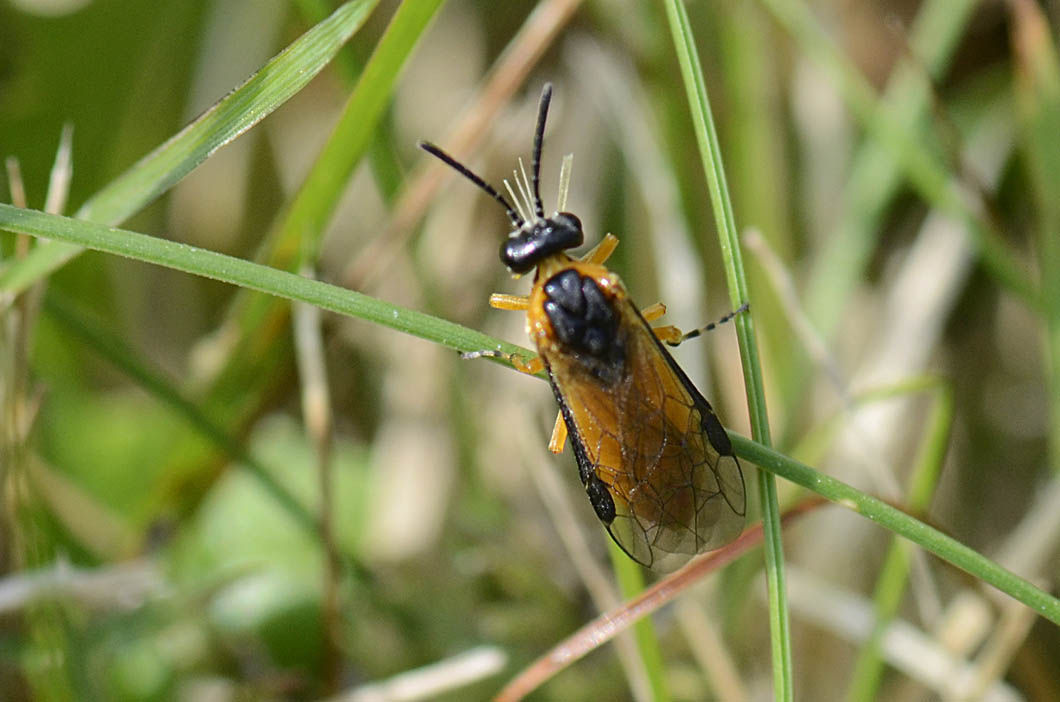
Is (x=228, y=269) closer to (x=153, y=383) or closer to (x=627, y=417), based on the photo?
(x=627, y=417)

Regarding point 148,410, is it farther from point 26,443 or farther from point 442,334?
point 442,334

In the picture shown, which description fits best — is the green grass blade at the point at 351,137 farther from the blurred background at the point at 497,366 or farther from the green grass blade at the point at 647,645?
the green grass blade at the point at 647,645

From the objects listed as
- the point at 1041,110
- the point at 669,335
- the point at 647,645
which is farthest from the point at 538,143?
the point at 1041,110

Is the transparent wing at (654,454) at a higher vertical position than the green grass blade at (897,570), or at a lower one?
higher

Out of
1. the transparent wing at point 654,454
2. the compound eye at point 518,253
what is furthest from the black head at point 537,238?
the transparent wing at point 654,454

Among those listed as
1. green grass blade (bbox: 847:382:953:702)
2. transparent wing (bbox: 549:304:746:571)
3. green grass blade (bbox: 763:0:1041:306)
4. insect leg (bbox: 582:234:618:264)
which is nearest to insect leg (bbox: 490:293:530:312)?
insect leg (bbox: 582:234:618:264)
